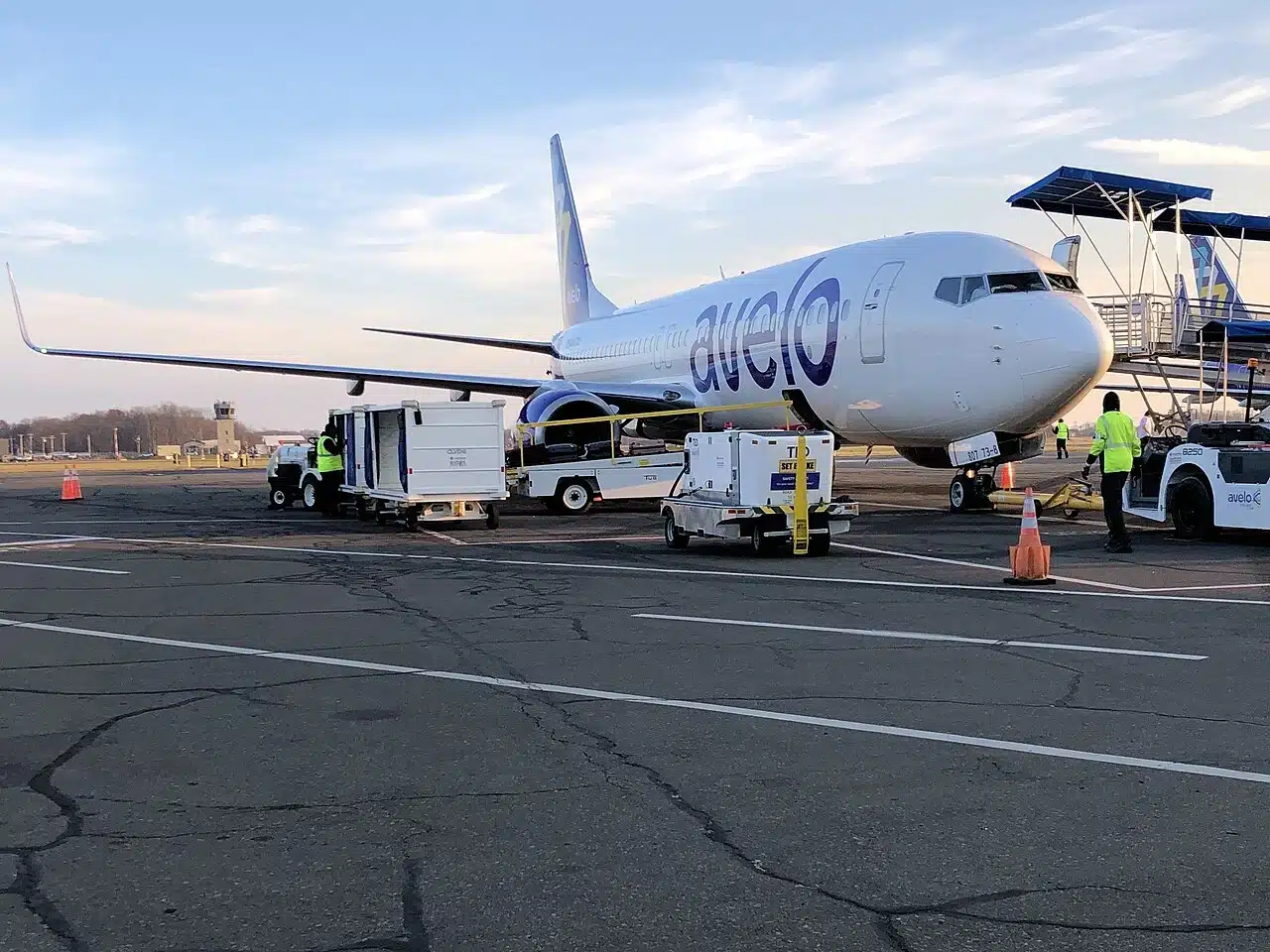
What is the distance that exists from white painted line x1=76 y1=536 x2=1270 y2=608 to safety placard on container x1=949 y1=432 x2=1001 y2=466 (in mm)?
5945

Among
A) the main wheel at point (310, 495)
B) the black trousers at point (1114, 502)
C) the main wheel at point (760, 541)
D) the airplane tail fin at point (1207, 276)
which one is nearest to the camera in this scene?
the black trousers at point (1114, 502)

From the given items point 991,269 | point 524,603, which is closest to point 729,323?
point 991,269

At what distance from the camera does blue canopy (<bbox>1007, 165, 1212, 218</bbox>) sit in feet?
63.8

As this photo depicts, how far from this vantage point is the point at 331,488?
71.8 ft

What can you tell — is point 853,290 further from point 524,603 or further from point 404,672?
point 404,672

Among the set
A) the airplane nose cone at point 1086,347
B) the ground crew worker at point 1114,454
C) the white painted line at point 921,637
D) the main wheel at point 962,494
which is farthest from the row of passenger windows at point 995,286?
the white painted line at point 921,637

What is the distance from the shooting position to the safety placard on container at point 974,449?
16480 mm

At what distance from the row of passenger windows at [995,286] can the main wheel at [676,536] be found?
501 cm

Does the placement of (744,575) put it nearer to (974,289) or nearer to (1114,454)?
(1114,454)

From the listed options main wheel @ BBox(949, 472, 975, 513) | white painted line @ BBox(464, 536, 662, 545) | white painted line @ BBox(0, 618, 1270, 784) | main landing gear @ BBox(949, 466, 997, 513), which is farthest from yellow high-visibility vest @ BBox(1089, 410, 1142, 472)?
white painted line @ BBox(0, 618, 1270, 784)

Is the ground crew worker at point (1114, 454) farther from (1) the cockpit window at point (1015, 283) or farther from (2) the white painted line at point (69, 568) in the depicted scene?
(2) the white painted line at point (69, 568)

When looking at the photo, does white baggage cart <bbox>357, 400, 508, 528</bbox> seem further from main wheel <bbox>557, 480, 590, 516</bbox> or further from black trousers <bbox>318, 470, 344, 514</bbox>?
black trousers <bbox>318, 470, 344, 514</bbox>

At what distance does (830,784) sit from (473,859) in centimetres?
151

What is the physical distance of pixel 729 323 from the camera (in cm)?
2161
